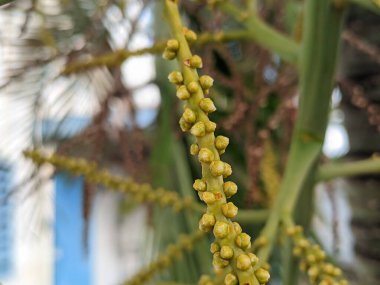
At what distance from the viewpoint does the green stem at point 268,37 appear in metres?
0.46

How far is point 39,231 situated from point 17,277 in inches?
68.9

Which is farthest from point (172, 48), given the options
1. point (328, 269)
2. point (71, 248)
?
point (71, 248)

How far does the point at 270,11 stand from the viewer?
0.94 metres

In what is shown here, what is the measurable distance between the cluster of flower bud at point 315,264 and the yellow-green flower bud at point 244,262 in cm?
13

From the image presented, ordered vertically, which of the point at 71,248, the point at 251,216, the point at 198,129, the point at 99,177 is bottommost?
the point at 71,248

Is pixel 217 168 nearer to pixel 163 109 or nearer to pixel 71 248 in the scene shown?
pixel 163 109

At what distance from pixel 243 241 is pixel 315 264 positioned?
15 centimetres

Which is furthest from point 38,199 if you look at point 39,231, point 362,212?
point 362,212

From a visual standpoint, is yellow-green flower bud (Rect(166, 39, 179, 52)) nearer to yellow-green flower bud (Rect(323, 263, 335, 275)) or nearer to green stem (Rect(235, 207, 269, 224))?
yellow-green flower bud (Rect(323, 263, 335, 275))

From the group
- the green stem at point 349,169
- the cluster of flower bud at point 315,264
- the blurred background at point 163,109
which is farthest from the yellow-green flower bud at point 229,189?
the blurred background at point 163,109

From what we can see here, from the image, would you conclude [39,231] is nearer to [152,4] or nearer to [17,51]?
[17,51]

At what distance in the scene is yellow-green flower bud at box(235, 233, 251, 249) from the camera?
8.2 inches

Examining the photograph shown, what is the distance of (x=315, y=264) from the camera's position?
0.35 meters

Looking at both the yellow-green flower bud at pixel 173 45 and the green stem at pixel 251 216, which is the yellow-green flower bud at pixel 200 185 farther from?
the green stem at pixel 251 216
